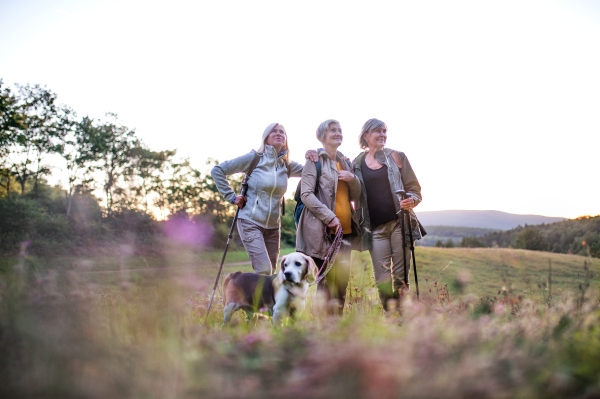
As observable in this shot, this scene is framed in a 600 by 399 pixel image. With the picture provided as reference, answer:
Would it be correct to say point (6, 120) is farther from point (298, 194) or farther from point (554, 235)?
point (554, 235)

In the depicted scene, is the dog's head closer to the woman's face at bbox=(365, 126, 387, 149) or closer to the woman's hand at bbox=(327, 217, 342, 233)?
the woman's hand at bbox=(327, 217, 342, 233)

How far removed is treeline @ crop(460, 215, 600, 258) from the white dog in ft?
26.6

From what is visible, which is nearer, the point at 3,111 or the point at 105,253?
the point at 3,111

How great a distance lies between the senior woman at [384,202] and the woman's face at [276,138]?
1082mm

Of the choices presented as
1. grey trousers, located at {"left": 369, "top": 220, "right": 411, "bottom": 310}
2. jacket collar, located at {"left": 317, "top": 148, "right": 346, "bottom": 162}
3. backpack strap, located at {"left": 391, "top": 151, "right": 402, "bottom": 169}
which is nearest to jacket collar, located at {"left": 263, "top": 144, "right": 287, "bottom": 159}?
jacket collar, located at {"left": 317, "top": 148, "right": 346, "bottom": 162}

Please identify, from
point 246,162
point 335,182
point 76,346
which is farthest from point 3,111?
point 76,346

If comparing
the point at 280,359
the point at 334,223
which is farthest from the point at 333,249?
the point at 280,359

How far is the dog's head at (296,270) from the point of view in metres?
3.71

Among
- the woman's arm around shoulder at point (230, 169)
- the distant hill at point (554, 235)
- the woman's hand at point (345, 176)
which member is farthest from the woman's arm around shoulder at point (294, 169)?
the distant hill at point (554, 235)

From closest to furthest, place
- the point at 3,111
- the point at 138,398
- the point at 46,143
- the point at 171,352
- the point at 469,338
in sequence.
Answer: the point at 138,398 → the point at 171,352 → the point at 469,338 → the point at 3,111 → the point at 46,143

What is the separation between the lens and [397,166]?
16.1 ft

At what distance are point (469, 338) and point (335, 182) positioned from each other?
2.94 metres

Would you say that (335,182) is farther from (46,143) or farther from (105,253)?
(46,143)

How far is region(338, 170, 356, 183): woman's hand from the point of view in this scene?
15.2ft
